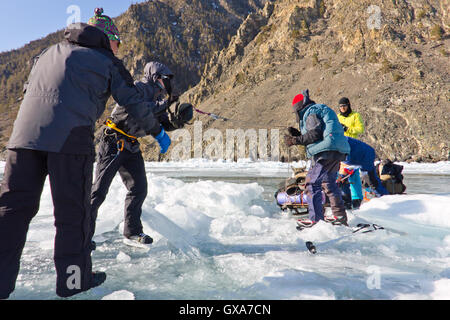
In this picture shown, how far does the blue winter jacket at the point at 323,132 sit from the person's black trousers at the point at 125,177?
2043mm

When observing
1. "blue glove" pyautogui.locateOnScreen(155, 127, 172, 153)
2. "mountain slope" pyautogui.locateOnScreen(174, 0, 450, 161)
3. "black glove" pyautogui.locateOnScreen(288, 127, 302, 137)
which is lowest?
A: "blue glove" pyautogui.locateOnScreen(155, 127, 172, 153)

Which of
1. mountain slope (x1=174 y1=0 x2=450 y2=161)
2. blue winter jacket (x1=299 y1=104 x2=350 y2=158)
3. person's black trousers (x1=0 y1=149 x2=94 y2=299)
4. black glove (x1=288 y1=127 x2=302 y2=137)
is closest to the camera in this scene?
person's black trousers (x1=0 y1=149 x2=94 y2=299)

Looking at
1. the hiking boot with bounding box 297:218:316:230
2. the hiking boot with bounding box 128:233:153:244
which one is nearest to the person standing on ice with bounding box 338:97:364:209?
the hiking boot with bounding box 297:218:316:230

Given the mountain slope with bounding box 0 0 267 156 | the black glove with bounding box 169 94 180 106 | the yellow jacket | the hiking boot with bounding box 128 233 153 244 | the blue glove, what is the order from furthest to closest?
the mountain slope with bounding box 0 0 267 156
the yellow jacket
the black glove with bounding box 169 94 180 106
the hiking boot with bounding box 128 233 153 244
the blue glove

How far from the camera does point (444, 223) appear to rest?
3627mm

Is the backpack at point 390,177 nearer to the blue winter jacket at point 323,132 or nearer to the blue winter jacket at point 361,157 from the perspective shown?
the blue winter jacket at point 361,157

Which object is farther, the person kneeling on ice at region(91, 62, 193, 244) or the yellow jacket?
the yellow jacket

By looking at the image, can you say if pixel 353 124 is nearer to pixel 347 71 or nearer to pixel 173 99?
pixel 173 99

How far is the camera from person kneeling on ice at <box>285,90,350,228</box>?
362 centimetres

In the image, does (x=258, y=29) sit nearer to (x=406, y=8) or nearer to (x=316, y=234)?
(x=406, y=8)

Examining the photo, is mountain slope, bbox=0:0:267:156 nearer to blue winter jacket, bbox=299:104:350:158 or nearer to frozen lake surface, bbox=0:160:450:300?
blue winter jacket, bbox=299:104:350:158

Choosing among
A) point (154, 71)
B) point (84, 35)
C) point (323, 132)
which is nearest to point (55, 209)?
point (84, 35)
